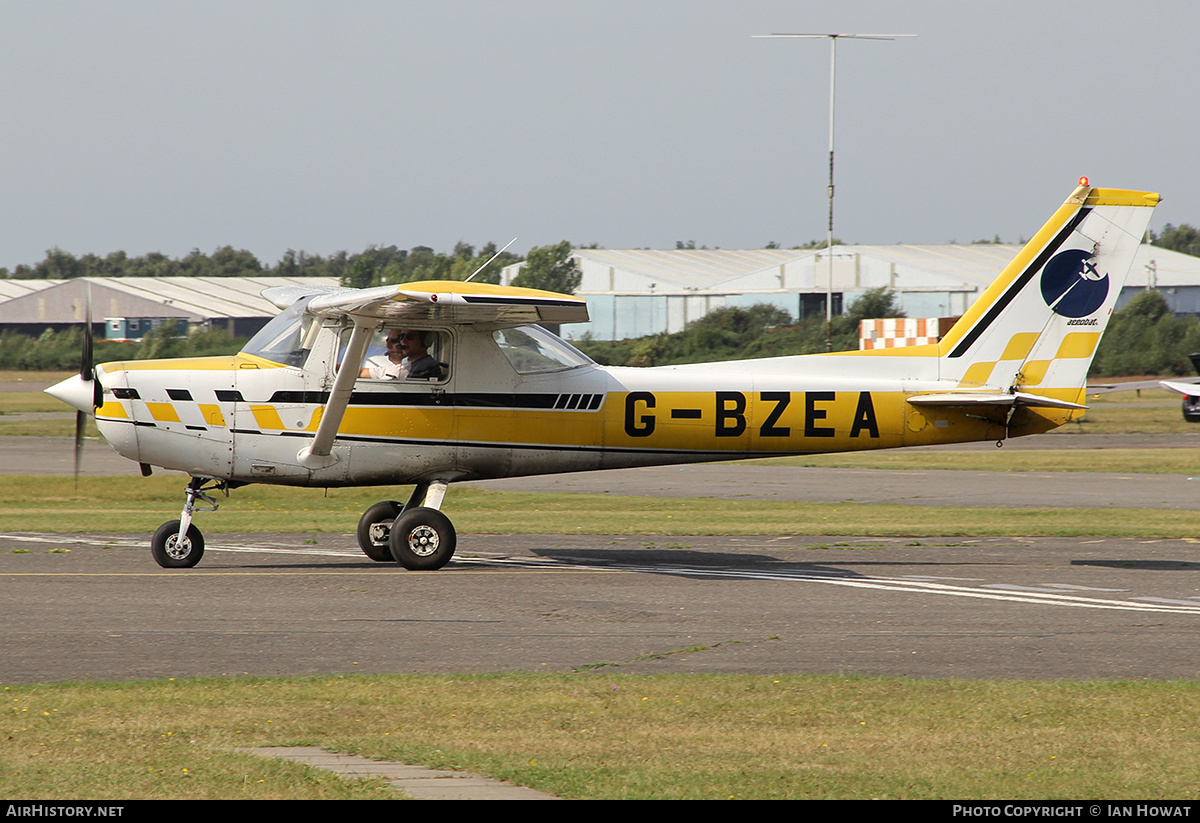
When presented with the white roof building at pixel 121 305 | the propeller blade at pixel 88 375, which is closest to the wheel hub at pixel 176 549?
the propeller blade at pixel 88 375

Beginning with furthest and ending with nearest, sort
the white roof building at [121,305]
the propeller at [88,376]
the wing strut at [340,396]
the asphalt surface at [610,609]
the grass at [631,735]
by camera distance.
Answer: the white roof building at [121,305]
the propeller at [88,376]
the wing strut at [340,396]
the asphalt surface at [610,609]
the grass at [631,735]

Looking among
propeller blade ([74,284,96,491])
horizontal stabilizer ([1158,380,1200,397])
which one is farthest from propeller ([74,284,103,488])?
horizontal stabilizer ([1158,380,1200,397])

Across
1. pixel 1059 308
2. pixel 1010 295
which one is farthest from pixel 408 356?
pixel 1059 308

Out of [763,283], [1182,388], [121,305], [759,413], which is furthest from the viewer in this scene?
[763,283]

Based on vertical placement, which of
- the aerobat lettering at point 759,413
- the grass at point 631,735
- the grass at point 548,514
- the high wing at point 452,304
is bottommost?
the grass at point 548,514

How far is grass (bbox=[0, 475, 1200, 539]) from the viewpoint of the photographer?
17016 millimetres

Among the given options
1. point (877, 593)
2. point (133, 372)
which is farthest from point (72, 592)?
point (877, 593)

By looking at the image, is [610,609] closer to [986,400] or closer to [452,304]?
[452,304]

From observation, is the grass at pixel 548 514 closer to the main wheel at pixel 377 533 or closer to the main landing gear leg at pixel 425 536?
the main wheel at pixel 377 533

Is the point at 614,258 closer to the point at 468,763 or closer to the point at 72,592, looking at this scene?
the point at 72,592

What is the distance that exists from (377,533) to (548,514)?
5.44m

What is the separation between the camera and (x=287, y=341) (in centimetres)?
1316

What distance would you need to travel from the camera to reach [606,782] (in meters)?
5.75

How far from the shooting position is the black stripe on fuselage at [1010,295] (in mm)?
13977
